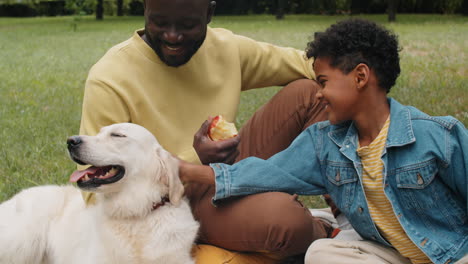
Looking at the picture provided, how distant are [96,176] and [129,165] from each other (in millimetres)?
159

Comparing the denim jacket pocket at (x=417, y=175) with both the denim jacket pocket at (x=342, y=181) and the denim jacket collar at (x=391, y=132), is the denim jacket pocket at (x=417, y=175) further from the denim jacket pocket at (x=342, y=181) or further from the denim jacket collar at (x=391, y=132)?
the denim jacket pocket at (x=342, y=181)

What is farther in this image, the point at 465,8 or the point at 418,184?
the point at 465,8

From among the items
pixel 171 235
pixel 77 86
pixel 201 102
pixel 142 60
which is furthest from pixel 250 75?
pixel 77 86

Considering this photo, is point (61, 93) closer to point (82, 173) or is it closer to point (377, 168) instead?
point (82, 173)

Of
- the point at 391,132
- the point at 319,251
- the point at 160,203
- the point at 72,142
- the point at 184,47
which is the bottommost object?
the point at 319,251

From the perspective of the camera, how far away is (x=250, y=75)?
365 centimetres

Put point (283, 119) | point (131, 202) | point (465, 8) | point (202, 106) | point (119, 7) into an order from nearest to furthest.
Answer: point (131, 202) → point (202, 106) → point (283, 119) → point (465, 8) → point (119, 7)

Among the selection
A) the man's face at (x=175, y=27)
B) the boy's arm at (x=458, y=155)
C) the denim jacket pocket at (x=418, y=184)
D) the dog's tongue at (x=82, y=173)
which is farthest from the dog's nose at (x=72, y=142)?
the boy's arm at (x=458, y=155)

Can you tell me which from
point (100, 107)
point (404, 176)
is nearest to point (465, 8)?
point (404, 176)

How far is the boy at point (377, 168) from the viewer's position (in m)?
2.60

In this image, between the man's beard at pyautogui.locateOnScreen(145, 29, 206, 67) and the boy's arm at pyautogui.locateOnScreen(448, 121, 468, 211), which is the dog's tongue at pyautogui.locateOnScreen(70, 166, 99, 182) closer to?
the man's beard at pyautogui.locateOnScreen(145, 29, 206, 67)

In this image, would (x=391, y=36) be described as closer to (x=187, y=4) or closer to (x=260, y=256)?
(x=187, y=4)

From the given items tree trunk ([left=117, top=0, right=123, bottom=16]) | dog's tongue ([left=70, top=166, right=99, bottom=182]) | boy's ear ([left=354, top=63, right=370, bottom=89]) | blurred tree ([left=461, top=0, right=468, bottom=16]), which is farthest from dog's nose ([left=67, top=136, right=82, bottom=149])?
tree trunk ([left=117, top=0, right=123, bottom=16])

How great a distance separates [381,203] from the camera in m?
2.71
